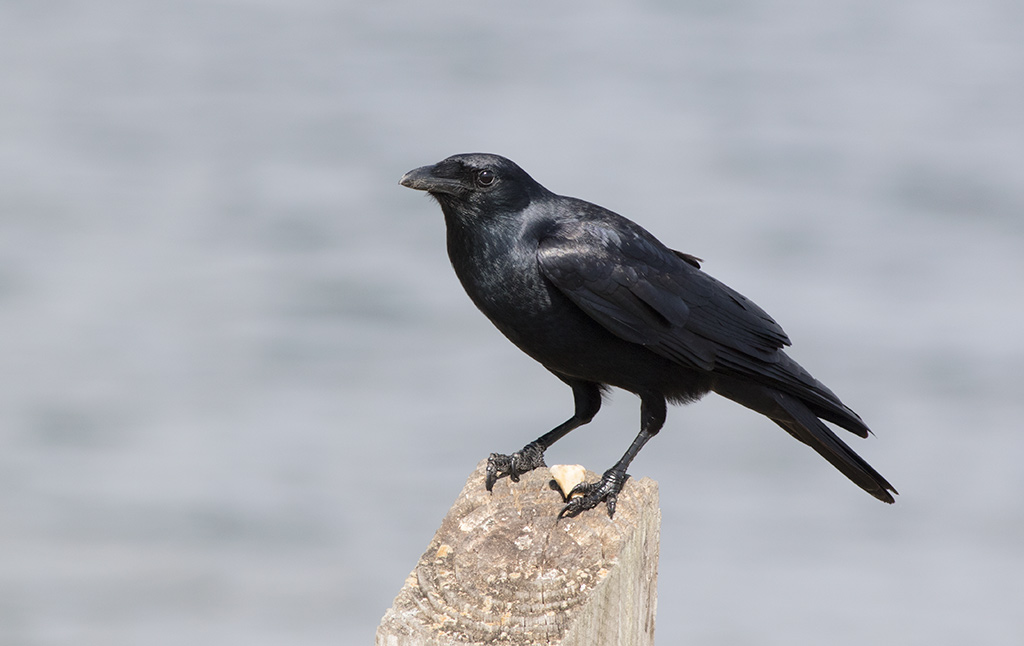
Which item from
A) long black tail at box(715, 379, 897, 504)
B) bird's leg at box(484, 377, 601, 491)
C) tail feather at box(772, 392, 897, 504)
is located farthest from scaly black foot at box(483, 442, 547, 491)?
tail feather at box(772, 392, 897, 504)

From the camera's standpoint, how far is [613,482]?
12.5 ft

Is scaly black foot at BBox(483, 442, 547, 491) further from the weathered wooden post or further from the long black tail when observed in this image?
the long black tail

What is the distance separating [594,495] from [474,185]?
155 centimetres

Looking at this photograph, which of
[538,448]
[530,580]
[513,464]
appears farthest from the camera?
[538,448]

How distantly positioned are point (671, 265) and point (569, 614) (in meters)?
2.30

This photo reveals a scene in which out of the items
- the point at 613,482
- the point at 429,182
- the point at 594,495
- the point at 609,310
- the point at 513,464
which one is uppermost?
the point at 429,182

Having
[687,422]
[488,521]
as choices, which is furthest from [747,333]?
[687,422]

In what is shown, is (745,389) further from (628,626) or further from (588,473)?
(628,626)

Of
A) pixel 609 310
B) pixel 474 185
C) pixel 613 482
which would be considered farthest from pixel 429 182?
pixel 613 482

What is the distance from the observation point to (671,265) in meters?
→ 4.91

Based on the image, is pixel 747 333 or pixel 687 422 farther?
pixel 687 422

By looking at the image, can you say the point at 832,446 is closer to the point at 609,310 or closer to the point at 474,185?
the point at 609,310

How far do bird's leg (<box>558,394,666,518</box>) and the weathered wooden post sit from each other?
0.04 metres

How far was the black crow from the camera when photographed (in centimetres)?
A: 457
